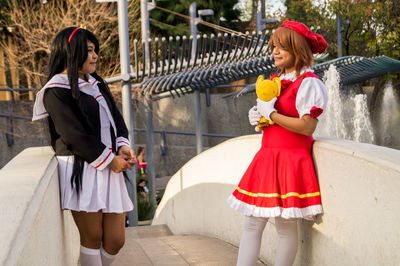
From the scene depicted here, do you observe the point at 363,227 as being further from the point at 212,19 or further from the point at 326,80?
the point at 212,19

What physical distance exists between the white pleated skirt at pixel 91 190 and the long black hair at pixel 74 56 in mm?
39

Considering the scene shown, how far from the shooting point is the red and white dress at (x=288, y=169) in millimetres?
3299

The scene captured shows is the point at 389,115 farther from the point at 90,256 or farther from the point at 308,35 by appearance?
the point at 90,256

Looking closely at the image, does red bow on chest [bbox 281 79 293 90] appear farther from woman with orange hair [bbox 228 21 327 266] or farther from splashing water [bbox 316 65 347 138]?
splashing water [bbox 316 65 347 138]

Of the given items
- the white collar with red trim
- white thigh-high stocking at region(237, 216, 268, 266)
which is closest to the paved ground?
white thigh-high stocking at region(237, 216, 268, 266)

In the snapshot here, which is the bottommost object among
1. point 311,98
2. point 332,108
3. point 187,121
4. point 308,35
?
point 187,121

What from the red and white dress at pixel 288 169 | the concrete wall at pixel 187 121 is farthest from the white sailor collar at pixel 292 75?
the concrete wall at pixel 187 121

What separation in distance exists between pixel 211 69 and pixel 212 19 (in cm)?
1421

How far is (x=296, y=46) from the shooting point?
3438 mm

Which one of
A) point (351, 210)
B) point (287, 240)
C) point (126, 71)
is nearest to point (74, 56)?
point (287, 240)

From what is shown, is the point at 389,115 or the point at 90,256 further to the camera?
the point at 389,115

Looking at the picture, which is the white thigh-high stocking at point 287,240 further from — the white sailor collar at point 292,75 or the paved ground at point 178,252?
the paved ground at point 178,252

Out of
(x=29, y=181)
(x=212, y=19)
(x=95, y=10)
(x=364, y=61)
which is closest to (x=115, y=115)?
(x=29, y=181)

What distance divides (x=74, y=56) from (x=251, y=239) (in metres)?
1.45
